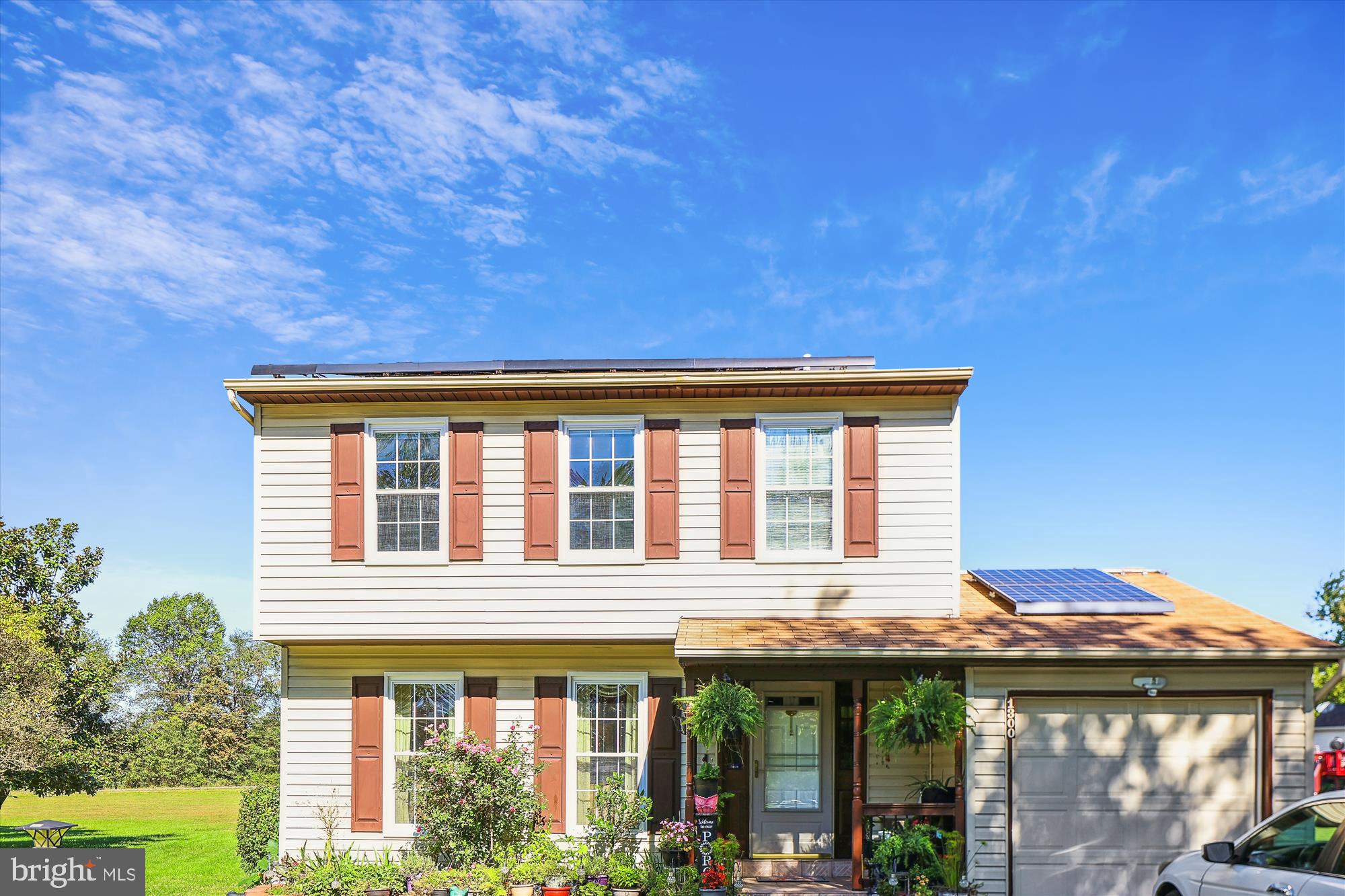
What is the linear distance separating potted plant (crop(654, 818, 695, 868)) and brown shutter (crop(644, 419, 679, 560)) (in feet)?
9.94

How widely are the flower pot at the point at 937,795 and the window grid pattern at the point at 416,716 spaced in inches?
222

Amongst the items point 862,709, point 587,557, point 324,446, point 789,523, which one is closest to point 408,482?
point 324,446

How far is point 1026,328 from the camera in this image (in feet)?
62.4

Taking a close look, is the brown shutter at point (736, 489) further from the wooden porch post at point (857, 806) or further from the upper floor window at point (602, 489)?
the wooden porch post at point (857, 806)

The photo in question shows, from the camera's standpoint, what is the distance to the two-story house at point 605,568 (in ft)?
38.1

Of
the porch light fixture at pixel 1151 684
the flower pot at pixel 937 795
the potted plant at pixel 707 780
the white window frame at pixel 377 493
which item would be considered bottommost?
the flower pot at pixel 937 795

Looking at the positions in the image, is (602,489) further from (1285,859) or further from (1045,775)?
(1285,859)

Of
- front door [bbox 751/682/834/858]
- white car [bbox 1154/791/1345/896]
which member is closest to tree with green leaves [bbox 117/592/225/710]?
front door [bbox 751/682/834/858]

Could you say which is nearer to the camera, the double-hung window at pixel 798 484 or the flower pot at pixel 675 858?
the flower pot at pixel 675 858

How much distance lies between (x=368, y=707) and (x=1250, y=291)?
1737 centimetres

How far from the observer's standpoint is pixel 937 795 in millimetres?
10516

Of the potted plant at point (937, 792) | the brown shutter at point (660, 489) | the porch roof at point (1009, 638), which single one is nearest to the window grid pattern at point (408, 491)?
the brown shutter at point (660, 489)

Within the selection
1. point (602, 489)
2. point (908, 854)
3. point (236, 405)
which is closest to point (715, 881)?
point (908, 854)

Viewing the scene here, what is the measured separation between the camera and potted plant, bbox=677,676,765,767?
33.1ft
